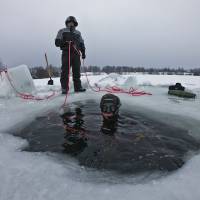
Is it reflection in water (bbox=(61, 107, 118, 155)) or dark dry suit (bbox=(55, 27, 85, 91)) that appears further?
dark dry suit (bbox=(55, 27, 85, 91))

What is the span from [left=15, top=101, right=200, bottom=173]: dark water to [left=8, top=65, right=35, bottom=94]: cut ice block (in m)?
3.11

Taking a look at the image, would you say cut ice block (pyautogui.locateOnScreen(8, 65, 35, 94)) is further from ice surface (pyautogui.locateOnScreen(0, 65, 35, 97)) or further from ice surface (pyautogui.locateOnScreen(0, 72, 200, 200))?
ice surface (pyautogui.locateOnScreen(0, 72, 200, 200))

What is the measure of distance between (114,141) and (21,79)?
511 cm

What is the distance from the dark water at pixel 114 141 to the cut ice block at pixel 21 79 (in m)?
3.11

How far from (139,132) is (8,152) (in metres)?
1.72

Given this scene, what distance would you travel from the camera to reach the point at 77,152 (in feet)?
10.4

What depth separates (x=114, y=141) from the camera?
11.5 ft

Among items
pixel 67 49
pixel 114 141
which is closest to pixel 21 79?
pixel 67 49

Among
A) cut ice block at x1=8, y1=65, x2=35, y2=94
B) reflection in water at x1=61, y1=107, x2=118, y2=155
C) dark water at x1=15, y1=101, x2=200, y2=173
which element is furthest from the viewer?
cut ice block at x1=8, y1=65, x2=35, y2=94

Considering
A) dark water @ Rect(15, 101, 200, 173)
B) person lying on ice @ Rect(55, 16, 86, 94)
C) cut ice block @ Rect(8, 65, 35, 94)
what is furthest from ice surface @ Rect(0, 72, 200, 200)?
cut ice block @ Rect(8, 65, 35, 94)

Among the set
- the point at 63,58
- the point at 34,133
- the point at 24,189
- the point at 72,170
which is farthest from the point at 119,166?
the point at 63,58

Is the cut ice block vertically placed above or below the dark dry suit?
below

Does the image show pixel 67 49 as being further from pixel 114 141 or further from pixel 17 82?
pixel 114 141

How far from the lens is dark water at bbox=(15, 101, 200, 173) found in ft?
9.50
